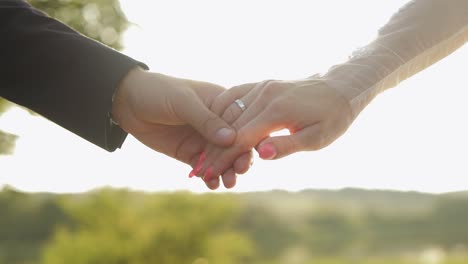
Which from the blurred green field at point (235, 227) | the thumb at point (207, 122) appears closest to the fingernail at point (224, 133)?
the thumb at point (207, 122)

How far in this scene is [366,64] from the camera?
2420 millimetres

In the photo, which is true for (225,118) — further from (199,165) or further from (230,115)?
(199,165)

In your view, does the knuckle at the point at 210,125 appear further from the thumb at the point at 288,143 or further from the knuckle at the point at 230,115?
the thumb at the point at 288,143

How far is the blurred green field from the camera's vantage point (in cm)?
1233

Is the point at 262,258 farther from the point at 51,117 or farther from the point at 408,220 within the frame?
the point at 51,117

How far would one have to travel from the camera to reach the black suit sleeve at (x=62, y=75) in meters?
2.49

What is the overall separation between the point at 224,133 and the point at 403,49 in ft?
2.42

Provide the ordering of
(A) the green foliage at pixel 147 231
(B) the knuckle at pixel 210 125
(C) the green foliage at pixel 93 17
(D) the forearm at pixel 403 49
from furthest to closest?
(A) the green foliage at pixel 147 231 < (C) the green foliage at pixel 93 17 < (B) the knuckle at pixel 210 125 < (D) the forearm at pixel 403 49

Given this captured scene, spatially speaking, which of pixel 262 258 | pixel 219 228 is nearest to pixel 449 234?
pixel 262 258

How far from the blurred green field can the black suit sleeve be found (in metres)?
3.69

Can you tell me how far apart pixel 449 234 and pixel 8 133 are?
128 feet

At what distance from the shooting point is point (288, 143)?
2.29 metres

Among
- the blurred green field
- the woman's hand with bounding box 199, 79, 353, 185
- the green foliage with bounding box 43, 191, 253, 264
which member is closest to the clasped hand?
the woman's hand with bounding box 199, 79, 353, 185

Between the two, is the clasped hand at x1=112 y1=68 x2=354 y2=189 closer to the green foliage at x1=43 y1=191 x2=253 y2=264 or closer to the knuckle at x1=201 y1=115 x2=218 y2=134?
the knuckle at x1=201 y1=115 x2=218 y2=134
